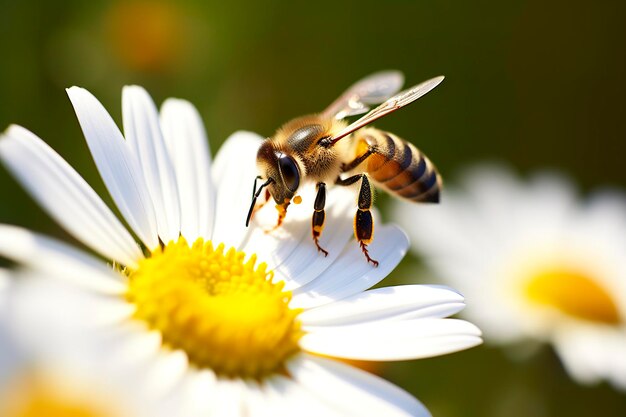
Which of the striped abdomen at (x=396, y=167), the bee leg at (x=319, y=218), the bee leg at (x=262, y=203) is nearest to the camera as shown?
the bee leg at (x=319, y=218)

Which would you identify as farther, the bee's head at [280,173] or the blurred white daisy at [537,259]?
the blurred white daisy at [537,259]

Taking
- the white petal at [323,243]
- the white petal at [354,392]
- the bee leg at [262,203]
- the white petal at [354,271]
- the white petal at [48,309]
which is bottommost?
A: the white petal at [354,392]

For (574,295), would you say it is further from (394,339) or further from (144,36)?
(394,339)

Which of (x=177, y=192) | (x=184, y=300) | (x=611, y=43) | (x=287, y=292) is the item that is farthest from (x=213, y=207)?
(x=611, y=43)

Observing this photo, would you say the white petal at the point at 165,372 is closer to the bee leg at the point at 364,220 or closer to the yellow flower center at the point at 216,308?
the yellow flower center at the point at 216,308

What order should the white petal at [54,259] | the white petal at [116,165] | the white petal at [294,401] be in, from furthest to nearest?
the white petal at [116,165]
the white petal at [294,401]
the white petal at [54,259]

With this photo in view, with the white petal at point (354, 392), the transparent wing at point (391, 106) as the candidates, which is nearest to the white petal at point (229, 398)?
the white petal at point (354, 392)

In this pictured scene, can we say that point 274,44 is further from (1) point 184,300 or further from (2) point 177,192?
(1) point 184,300
